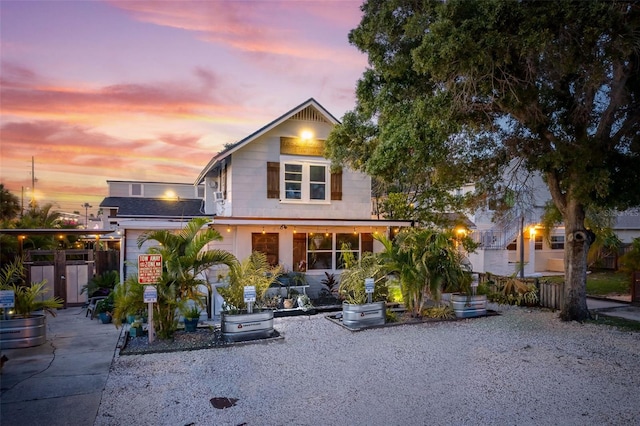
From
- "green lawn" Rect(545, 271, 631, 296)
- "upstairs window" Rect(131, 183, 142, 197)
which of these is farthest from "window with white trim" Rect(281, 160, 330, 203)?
"upstairs window" Rect(131, 183, 142, 197)

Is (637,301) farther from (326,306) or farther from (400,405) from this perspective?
(400,405)

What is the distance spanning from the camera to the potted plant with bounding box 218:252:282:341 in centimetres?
844

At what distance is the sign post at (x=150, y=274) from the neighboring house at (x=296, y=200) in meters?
4.81

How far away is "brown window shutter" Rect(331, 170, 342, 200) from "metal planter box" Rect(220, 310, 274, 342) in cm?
731

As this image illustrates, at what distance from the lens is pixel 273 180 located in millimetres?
14469

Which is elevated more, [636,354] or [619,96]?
[619,96]

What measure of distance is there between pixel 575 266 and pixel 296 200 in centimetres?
891

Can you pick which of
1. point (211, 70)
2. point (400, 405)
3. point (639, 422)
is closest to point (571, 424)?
point (639, 422)

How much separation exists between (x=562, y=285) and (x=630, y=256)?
3.73 metres

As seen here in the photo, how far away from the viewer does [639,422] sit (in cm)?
497

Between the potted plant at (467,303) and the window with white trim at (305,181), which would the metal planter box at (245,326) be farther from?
the window with white trim at (305,181)

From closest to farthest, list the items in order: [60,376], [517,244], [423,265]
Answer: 1. [60,376]
2. [423,265]
3. [517,244]

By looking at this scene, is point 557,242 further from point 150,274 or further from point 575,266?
point 150,274

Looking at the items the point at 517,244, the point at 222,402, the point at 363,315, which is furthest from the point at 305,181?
the point at 517,244
